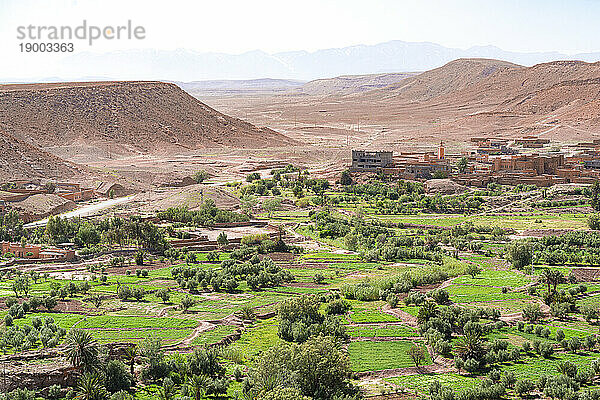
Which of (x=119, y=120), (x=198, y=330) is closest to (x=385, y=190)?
(x=198, y=330)

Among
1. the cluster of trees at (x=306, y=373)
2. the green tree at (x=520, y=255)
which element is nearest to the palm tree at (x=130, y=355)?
the cluster of trees at (x=306, y=373)

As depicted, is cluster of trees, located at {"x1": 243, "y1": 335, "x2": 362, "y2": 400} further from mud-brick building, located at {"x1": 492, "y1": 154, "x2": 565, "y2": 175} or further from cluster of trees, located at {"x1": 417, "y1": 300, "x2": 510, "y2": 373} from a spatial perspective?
mud-brick building, located at {"x1": 492, "y1": 154, "x2": 565, "y2": 175}

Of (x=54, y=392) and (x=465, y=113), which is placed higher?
(x=465, y=113)

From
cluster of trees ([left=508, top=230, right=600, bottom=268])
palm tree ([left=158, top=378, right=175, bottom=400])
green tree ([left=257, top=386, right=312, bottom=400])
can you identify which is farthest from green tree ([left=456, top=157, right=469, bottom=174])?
green tree ([left=257, top=386, right=312, bottom=400])

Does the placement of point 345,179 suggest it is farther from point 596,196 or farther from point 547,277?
point 547,277

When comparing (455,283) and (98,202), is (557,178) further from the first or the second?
(98,202)

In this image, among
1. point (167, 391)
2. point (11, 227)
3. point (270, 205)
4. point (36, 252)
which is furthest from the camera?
point (270, 205)
